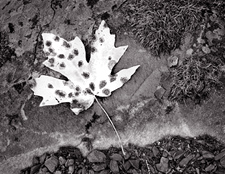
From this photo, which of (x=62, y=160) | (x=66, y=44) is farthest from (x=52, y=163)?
(x=66, y=44)

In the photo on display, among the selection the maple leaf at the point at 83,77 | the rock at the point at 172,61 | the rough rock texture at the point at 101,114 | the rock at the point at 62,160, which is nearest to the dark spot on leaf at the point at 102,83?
the maple leaf at the point at 83,77

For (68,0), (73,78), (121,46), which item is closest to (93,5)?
(68,0)

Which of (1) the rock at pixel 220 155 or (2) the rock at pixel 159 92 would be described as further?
(2) the rock at pixel 159 92

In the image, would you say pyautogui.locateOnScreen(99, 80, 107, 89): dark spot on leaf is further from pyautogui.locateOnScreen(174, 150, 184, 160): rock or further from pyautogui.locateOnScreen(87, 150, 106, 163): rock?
pyautogui.locateOnScreen(174, 150, 184, 160): rock

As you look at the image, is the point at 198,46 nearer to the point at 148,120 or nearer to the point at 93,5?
the point at 148,120

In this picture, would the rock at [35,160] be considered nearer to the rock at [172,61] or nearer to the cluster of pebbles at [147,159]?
the cluster of pebbles at [147,159]

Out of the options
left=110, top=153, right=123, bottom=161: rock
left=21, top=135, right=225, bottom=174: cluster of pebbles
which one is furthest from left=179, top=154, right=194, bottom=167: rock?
left=110, top=153, right=123, bottom=161: rock
